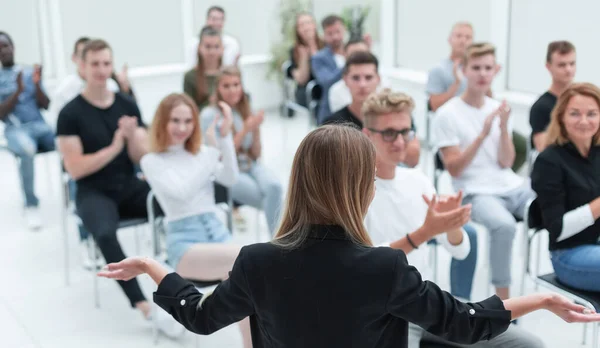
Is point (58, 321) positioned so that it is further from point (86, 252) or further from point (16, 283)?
point (86, 252)

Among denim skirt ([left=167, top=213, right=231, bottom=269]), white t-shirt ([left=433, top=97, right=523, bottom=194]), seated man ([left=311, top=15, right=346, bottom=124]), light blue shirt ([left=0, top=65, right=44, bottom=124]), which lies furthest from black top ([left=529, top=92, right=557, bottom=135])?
light blue shirt ([left=0, top=65, right=44, bottom=124])

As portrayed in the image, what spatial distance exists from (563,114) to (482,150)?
82 cm

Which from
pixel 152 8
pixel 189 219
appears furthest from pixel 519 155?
pixel 152 8

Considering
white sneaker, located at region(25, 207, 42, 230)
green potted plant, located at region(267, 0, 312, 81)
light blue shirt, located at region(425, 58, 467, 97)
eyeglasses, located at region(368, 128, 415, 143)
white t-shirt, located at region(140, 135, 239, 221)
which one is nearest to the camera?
eyeglasses, located at region(368, 128, 415, 143)

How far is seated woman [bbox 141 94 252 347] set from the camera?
3.40 m

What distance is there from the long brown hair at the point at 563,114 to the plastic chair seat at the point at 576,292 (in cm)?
55

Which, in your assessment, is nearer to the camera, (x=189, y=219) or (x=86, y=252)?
(x=189, y=219)

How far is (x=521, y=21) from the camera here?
19.0 ft

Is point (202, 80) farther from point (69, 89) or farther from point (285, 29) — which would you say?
point (285, 29)

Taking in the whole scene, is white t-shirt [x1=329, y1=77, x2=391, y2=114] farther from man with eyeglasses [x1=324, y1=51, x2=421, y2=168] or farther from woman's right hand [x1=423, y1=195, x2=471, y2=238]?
woman's right hand [x1=423, y1=195, x2=471, y2=238]

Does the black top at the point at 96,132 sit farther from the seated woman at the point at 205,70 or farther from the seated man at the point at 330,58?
the seated man at the point at 330,58

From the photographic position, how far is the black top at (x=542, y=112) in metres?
3.94

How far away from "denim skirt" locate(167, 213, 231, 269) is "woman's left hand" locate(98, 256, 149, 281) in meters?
1.41

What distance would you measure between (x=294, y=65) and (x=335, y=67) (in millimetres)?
560
